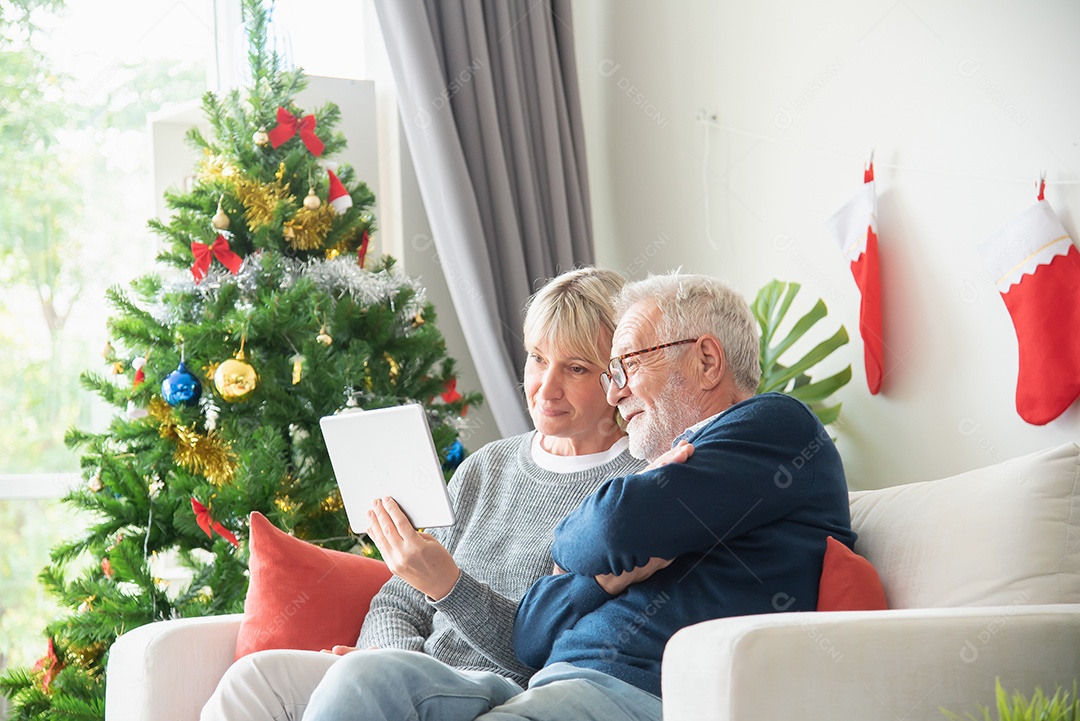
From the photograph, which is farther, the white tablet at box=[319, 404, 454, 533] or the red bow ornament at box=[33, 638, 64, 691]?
the red bow ornament at box=[33, 638, 64, 691]

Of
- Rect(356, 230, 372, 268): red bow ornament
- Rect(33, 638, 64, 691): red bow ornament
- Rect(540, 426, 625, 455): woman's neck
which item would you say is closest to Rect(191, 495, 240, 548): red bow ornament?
Rect(33, 638, 64, 691): red bow ornament

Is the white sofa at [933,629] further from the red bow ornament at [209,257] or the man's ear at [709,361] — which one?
the red bow ornament at [209,257]

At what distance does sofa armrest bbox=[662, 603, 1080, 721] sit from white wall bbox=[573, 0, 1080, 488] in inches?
33.9

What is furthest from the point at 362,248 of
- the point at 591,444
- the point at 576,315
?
the point at 591,444

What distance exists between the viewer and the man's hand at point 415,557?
1604 millimetres

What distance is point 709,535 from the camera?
1398mm

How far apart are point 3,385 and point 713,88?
225 centimetres

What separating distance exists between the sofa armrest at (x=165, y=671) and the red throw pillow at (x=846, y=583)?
1011 millimetres

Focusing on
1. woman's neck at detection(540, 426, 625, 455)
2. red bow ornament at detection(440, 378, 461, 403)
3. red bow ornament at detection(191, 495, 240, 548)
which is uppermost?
woman's neck at detection(540, 426, 625, 455)

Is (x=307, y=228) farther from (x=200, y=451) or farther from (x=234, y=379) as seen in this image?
(x=200, y=451)

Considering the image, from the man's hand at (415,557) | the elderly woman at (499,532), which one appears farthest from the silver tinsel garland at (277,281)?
the man's hand at (415,557)

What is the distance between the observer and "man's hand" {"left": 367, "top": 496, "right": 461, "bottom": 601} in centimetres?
160

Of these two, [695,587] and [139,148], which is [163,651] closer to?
[695,587]

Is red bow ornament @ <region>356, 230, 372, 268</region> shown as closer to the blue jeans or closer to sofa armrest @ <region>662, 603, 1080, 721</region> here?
the blue jeans
